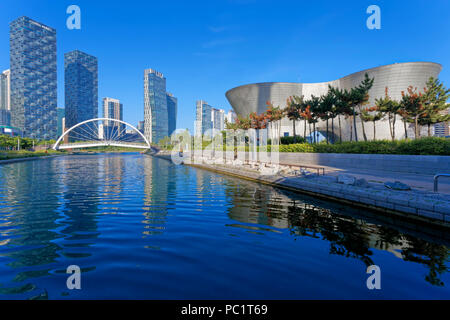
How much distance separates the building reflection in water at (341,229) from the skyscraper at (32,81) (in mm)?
210162

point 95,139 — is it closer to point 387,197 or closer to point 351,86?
point 351,86

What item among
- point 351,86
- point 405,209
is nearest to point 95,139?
point 351,86

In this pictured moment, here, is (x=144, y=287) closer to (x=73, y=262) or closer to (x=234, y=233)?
(x=73, y=262)

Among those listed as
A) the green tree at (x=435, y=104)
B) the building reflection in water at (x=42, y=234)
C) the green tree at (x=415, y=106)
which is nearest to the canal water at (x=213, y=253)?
the building reflection in water at (x=42, y=234)

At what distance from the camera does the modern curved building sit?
1986 inches

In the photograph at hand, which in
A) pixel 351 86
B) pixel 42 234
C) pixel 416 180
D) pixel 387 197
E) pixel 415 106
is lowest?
pixel 42 234

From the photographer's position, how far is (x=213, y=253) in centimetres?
634

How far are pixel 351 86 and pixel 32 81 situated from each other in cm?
21165

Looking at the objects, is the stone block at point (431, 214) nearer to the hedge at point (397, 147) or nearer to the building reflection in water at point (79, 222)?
the building reflection in water at point (79, 222)

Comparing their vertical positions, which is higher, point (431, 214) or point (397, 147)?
point (397, 147)

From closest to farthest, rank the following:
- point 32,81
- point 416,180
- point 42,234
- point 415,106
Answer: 1. point 42,234
2. point 416,180
3. point 415,106
4. point 32,81

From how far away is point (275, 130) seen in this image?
2874 inches

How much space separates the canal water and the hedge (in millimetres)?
13005

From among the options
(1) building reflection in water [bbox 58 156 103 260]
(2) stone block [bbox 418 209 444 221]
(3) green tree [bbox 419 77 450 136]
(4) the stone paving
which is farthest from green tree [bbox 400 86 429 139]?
(1) building reflection in water [bbox 58 156 103 260]
